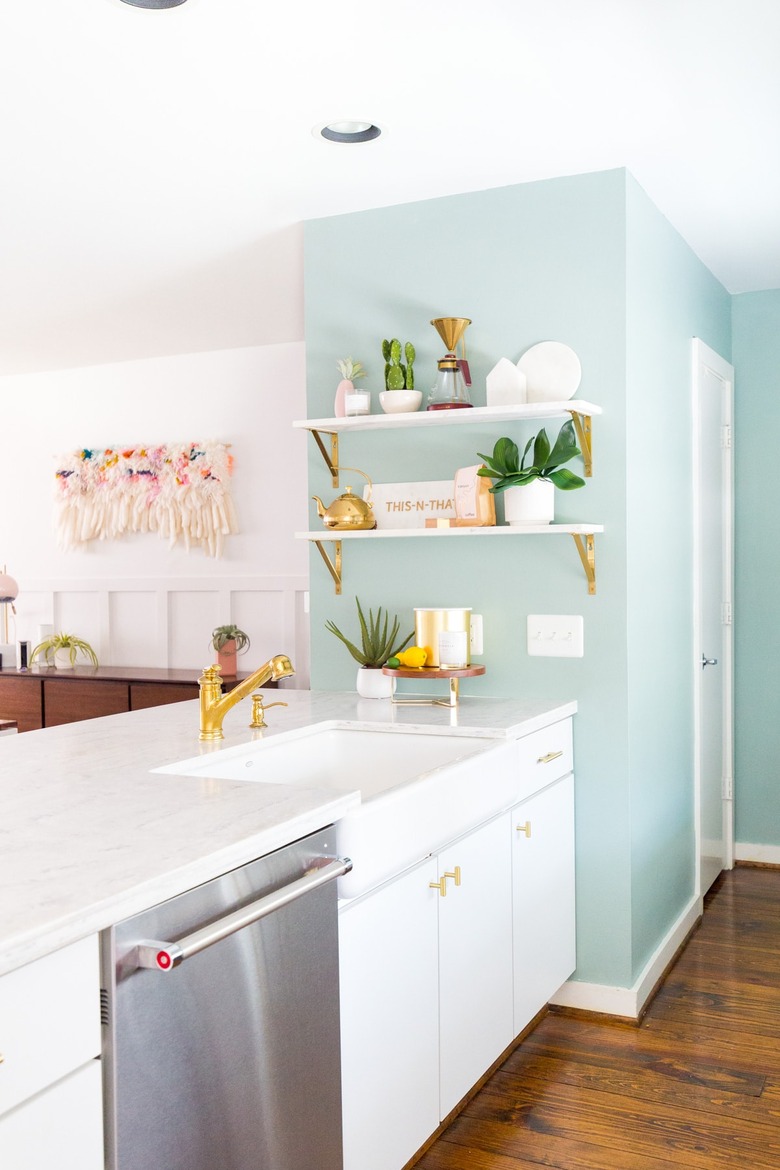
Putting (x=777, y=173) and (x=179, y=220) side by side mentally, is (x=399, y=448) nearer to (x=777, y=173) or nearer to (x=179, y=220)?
(x=179, y=220)

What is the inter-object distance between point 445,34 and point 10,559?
4562 mm

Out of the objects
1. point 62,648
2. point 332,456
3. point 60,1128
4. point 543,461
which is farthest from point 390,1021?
point 62,648

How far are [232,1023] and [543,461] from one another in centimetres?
184

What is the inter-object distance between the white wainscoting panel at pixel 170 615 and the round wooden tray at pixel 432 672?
211 centimetres

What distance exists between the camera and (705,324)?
3965mm

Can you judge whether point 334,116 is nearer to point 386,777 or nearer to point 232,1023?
point 386,777

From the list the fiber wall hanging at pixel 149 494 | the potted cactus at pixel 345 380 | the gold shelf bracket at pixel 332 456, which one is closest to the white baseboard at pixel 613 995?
the gold shelf bracket at pixel 332 456

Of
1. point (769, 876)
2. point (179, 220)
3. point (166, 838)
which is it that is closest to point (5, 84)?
point (179, 220)

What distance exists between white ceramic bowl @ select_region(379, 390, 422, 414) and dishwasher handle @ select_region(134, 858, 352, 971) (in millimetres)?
1599

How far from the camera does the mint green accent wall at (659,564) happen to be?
304 centimetres

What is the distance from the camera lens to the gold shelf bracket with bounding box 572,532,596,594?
2.96 metres

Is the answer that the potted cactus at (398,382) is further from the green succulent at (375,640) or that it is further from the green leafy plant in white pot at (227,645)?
the green leafy plant in white pot at (227,645)

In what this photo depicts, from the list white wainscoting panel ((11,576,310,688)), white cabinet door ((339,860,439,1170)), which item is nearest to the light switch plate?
white cabinet door ((339,860,439,1170))

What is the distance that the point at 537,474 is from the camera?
9.58ft
